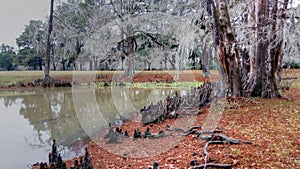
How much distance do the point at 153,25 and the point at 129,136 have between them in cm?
1514

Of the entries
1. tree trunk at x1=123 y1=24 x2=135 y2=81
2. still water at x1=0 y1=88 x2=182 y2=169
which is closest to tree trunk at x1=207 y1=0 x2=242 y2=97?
still water at x1=0 y1=88 x2=182 y2=169

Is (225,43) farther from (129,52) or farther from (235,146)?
(129,52)

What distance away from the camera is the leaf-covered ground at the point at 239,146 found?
329cm

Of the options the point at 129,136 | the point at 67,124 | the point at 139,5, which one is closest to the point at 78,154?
the point at 129,136

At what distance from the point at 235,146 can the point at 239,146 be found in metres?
0.05

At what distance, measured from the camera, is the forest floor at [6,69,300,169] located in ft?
10.9

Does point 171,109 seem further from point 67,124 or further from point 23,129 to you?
point 23,129

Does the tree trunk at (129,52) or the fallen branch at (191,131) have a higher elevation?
the tree trunk at (129,52)

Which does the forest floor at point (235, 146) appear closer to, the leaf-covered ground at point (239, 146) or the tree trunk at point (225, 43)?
the leaf-covered ground at point (239, 146)

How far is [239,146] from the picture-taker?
12.2ft

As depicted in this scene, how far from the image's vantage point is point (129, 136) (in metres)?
5.66

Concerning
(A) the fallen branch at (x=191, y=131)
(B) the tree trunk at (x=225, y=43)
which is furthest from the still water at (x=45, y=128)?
(B) the tree trunk at (x=225, y=43)

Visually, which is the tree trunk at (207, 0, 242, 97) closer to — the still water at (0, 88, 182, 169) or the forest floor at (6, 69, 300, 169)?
the forest floor at (6, 69, 300, 169)

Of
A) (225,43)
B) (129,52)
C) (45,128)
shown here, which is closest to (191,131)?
(225,43)
